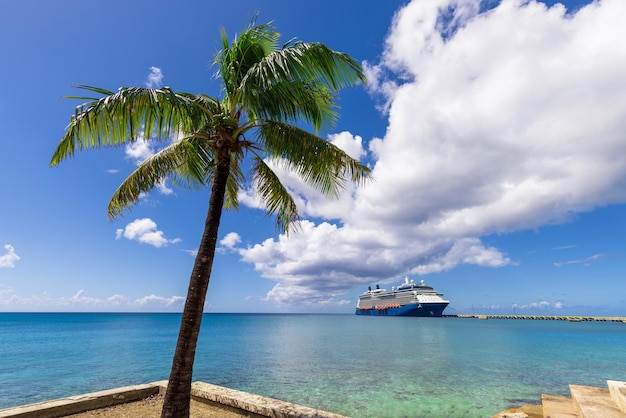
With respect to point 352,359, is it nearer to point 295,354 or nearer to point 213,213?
point 295,354

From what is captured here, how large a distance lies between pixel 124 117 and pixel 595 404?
10604mm

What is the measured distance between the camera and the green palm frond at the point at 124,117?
4266mm

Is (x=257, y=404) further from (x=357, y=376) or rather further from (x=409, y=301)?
(x=409, y=301)

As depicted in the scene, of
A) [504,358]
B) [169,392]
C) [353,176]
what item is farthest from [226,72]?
[504,358]

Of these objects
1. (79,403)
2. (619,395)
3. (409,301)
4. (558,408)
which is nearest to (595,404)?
(619,395)

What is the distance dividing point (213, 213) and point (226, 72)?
106 inches

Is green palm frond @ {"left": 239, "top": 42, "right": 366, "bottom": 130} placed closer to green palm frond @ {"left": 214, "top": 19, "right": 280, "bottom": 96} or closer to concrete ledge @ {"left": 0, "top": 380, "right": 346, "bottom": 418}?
green palm frond @ {"left": 214, "top": 19, "right": 280, "bottom": 96}

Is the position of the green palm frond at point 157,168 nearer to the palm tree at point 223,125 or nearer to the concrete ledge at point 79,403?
the palm tree at point 223,125

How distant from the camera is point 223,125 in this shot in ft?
17.0

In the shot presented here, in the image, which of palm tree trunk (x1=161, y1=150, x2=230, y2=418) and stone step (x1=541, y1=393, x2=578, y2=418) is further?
stone step (x1=541, y1=393, x2=578, y2=418)

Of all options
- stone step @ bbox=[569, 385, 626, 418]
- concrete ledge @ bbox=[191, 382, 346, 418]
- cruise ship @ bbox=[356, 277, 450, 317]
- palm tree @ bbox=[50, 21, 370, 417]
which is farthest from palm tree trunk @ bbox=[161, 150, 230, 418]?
cruise ship @ bbox=[356, 277, 450, 317]

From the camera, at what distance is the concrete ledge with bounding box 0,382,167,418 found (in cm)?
520

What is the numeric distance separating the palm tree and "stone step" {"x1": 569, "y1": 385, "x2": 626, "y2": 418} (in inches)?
255

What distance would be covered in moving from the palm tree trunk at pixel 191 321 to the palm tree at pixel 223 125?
0.05ft
